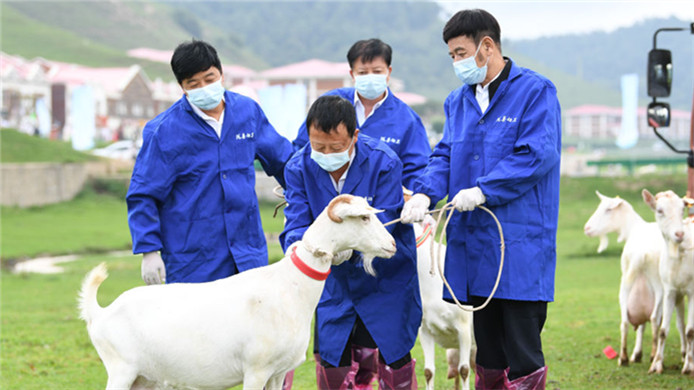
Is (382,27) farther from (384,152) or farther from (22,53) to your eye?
(384,152)

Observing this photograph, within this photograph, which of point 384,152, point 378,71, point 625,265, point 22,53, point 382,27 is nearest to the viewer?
point 384,152

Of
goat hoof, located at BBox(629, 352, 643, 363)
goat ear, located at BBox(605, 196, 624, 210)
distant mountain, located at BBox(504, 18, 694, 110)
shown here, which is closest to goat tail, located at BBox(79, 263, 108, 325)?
goat hoof, located at BBox(629, 352, 643, 363)

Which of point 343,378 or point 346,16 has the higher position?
point 346,16

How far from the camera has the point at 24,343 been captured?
11836 millimetres

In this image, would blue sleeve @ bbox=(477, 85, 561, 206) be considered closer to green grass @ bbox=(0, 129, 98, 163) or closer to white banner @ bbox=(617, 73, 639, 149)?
green grass @ bbox=(0, 129, 98, 163)

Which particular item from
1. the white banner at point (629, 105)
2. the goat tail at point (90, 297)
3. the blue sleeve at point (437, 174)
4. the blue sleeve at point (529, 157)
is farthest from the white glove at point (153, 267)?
the white banner at point (629, 105)

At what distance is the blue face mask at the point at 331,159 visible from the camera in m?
4.88

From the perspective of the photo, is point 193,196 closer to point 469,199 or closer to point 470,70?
point 469,199

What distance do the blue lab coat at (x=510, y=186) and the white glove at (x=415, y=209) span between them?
170 millimetres

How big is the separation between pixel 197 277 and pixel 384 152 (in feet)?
4.66

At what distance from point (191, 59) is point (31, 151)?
109 ft

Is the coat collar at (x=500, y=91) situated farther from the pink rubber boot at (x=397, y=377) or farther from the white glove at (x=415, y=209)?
the pink rubber boot at (x=397, y=377)

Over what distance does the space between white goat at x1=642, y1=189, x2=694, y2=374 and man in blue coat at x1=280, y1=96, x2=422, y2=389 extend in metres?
4.09

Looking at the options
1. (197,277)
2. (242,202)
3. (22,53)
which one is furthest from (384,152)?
(22,53)
